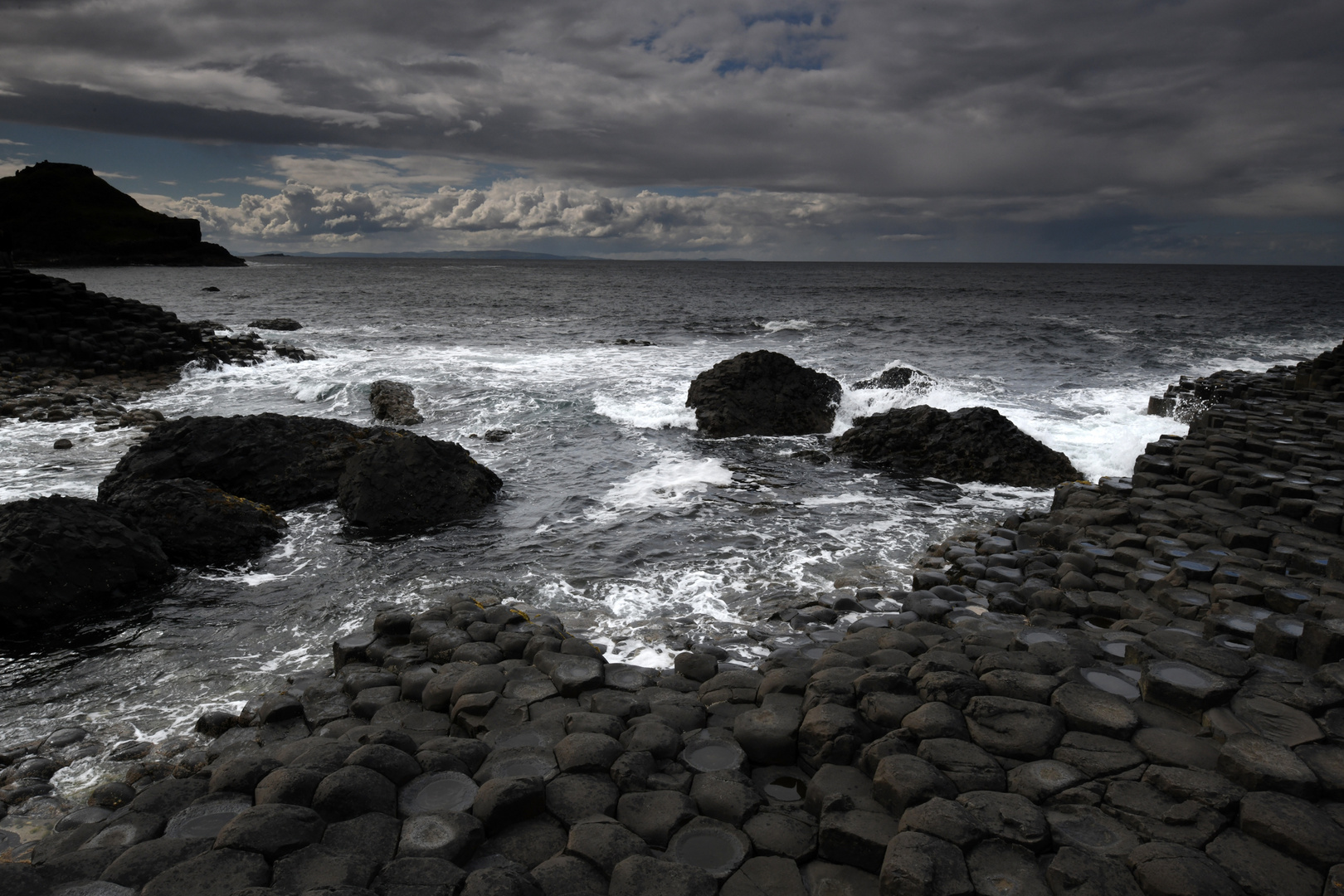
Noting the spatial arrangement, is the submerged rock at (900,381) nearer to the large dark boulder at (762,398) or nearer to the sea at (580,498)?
the sea at (580,498)

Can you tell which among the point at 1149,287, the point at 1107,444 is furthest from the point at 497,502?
the point at 1149,287

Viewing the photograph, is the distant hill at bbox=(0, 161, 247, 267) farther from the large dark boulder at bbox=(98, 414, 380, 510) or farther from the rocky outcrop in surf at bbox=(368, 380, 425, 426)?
the large dark boulder at bbox=(98, 414, 380, 510)

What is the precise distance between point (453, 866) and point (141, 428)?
649 inches

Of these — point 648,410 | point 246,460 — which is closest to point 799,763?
point 246,460

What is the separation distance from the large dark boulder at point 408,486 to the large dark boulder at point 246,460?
817 mm

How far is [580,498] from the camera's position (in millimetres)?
12062

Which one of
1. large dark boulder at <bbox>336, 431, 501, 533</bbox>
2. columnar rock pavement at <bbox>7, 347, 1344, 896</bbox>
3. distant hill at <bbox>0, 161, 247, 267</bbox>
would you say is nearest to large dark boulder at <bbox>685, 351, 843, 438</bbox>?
large dark boulder at <bbox>336, 431, 501, 533</bbox>

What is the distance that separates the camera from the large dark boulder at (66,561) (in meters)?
7.37

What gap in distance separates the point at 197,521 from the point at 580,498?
217 inches

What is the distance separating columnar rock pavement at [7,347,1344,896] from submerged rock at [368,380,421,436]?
1149 centimetres

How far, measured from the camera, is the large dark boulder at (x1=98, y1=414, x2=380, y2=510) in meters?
11.2

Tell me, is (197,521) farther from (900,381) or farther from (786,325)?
(786,325)

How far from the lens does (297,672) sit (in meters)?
6.74

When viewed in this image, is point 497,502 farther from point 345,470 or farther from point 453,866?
point 453,866
